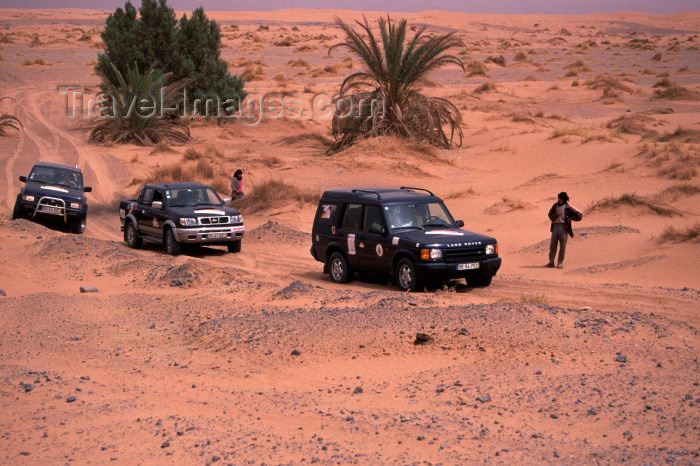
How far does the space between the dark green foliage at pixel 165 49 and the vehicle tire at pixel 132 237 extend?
21567 millimetres

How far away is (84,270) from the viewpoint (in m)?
15.4

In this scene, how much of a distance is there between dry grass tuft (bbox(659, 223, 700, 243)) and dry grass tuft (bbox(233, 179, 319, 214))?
10670mm

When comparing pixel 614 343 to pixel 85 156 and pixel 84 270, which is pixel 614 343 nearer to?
pixel 84 270

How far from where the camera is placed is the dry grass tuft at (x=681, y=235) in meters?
16.8

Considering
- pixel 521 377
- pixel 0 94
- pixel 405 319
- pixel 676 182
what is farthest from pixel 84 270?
pixel 0 94

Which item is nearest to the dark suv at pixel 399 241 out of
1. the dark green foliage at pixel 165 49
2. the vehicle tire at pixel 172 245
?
the vehicle tire at pixel 172 245

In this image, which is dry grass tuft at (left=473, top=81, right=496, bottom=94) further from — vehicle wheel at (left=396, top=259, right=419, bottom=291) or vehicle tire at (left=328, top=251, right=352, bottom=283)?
vehicle wheel at (left=396, top=259, right=419, bottom=291)

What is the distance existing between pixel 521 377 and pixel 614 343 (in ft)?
5.18

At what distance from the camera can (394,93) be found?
3088 cm

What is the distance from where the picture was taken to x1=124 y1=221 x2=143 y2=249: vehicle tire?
1955cm

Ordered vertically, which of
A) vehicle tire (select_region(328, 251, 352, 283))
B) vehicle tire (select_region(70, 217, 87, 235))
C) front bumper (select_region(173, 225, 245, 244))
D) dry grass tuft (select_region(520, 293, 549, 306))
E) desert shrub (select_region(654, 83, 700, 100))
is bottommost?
vehicle tire (select_region(70, 217, 87, 235))

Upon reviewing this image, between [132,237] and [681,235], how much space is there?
11.8m

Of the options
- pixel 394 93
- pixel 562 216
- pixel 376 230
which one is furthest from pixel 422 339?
pixel 394 93

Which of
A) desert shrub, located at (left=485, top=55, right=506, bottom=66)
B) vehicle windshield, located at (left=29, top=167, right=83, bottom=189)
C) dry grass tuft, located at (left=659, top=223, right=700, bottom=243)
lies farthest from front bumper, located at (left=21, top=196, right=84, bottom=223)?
desert shrub, located at (left=485, top=55, right=506, bottom=66)
